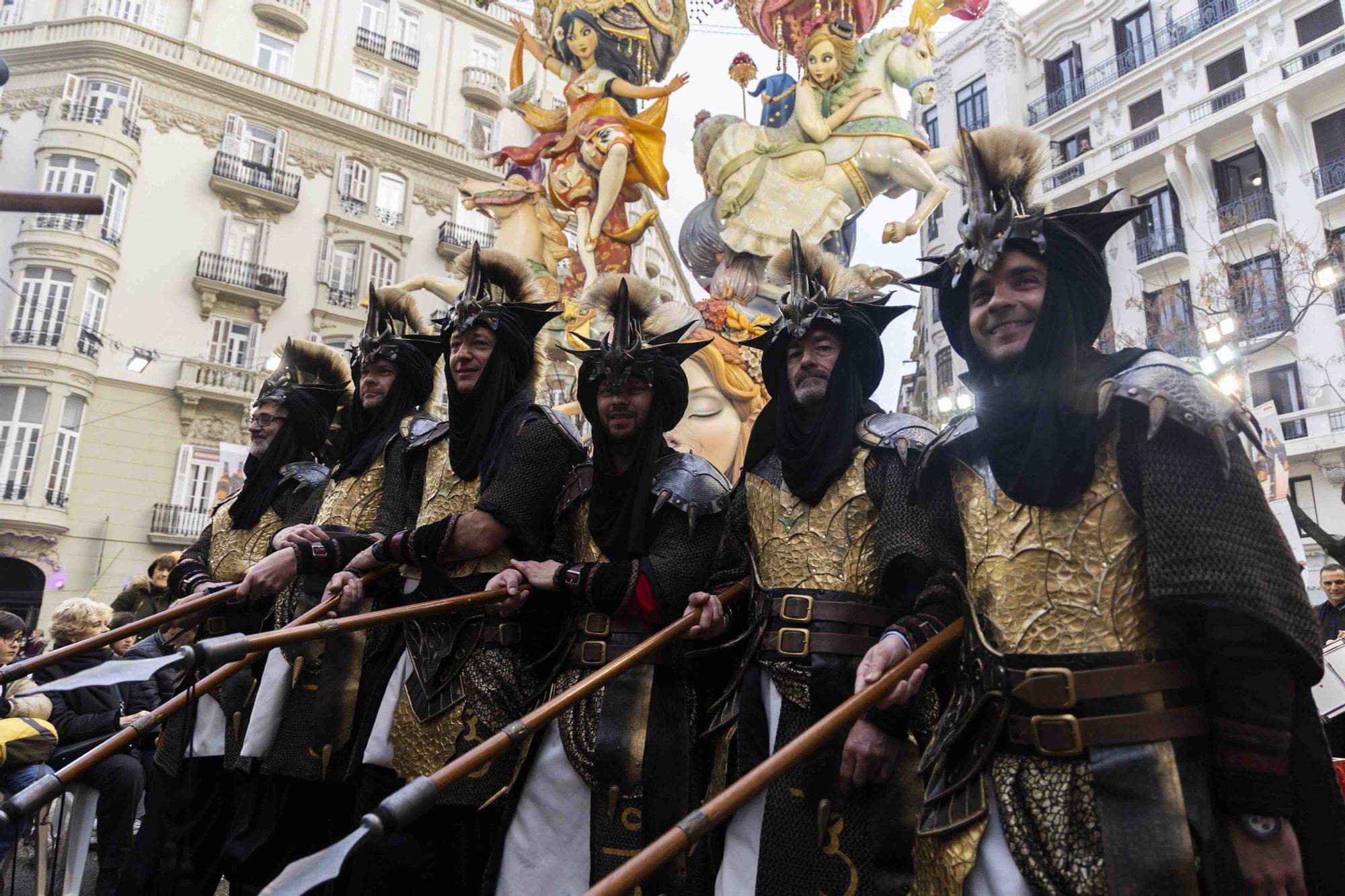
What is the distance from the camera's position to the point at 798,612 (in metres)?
2.55

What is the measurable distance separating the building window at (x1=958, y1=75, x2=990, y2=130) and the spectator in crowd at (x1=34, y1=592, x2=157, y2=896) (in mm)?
25206

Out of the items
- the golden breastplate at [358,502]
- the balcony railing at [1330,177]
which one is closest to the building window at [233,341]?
the golden breastplate at [358,502]

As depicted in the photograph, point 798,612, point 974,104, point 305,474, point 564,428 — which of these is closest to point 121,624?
point 305,474

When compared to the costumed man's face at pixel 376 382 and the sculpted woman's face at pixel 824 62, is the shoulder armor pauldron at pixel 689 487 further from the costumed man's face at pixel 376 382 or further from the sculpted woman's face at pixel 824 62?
the sculpted woman's face at pixel 824 62

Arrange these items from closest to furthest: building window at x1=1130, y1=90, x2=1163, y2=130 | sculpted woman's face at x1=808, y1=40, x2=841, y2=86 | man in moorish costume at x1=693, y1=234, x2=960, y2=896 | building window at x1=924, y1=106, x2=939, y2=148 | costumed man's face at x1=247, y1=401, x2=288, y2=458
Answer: man in moorish costume at x1=693, y1=234, x2=960, y2=896
costumed man's face at x1=247, y1=401, x2=288, y2=458
sculpted woman's face at x1=808, y1=40, x2=841, y2=86
building window at x1=1130, y1=90, x2=1163, y2=130
building window at x1=924, y1=106, x2=939, y2=148

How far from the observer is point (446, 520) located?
3.24m

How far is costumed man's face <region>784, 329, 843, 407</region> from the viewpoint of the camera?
9.17 feet

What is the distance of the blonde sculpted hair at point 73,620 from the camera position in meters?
5.27

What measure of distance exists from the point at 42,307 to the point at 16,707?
18.2m

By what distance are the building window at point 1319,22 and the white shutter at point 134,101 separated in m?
25.6

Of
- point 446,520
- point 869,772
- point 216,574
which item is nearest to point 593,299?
point 446,520

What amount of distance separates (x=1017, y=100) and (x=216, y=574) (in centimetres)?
2557

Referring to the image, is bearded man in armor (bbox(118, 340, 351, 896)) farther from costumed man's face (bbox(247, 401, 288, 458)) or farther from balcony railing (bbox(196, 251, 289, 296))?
balcony railing (bbox(196, 251, 289, 296))

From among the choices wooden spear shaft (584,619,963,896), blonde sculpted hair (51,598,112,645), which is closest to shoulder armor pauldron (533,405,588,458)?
wooden spear shaft (584,619,963,896)
